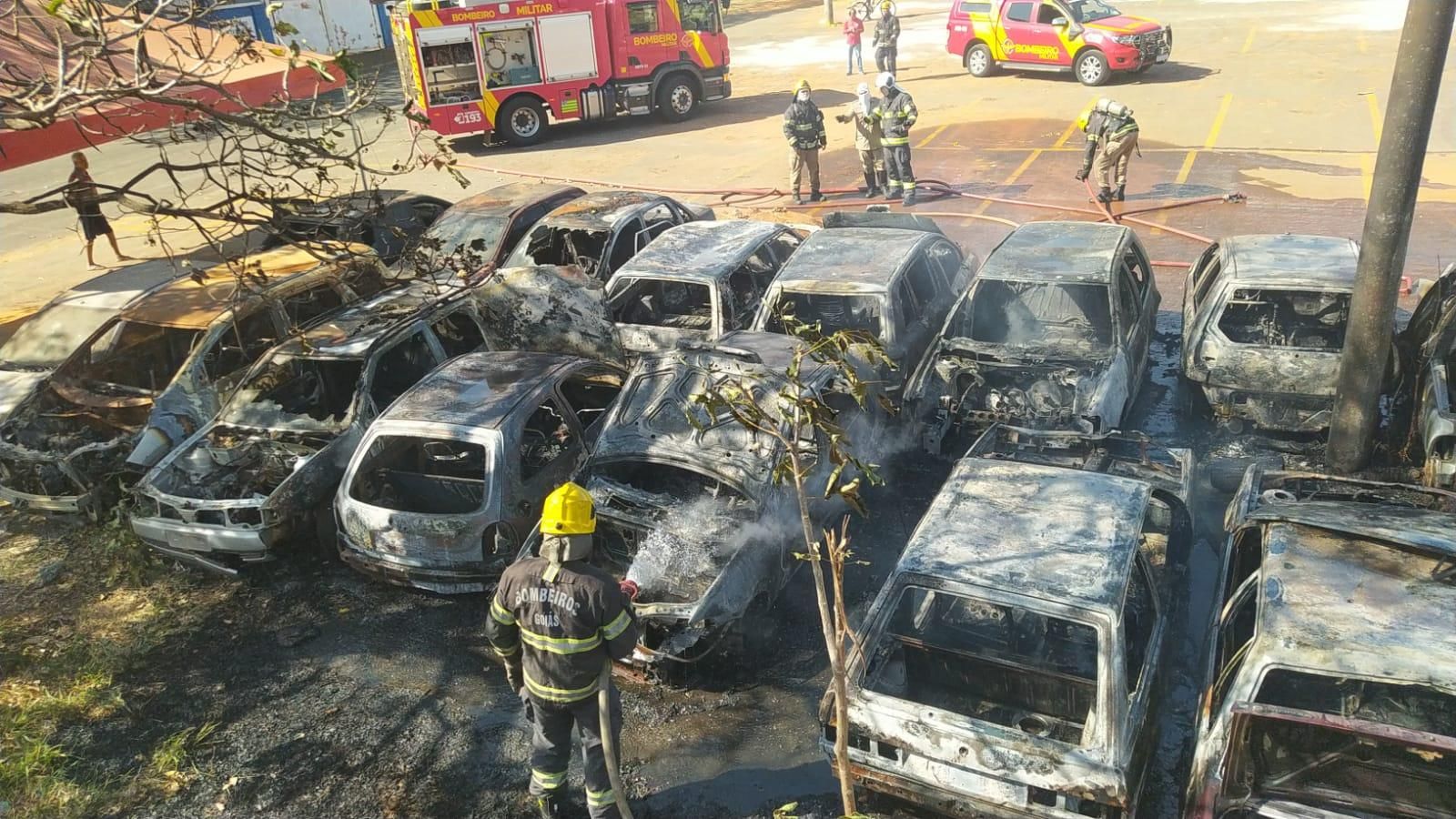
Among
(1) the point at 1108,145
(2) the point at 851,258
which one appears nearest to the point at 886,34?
(1) the point at 1108,145

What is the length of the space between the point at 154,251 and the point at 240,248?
91.4 inches

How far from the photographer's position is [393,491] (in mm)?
6988

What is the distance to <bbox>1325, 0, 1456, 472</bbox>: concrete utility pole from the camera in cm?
532

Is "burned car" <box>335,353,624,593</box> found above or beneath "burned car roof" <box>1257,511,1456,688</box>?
beneath

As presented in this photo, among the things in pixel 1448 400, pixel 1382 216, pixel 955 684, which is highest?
pixel 1382 216

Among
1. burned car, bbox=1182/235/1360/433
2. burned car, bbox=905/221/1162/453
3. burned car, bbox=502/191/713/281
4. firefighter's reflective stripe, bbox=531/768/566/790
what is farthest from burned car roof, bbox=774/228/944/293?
firefighter's reflective stripe, bbox=531/768/566/790

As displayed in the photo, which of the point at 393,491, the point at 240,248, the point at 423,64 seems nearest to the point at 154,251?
the point at 240,248

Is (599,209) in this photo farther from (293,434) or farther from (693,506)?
(693,506)

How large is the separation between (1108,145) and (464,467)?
29.7 ft

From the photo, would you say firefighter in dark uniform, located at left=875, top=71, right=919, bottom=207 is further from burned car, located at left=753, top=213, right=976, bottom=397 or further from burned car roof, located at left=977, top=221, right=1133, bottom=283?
burned car roof, located at left=977, top=221, right=1133, bottom=283

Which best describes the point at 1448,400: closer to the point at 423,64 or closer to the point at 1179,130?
the point at 1179,130

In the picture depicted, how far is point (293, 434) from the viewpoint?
7332 mm

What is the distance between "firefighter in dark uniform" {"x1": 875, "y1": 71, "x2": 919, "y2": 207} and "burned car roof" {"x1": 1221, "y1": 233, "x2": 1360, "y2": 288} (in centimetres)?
565

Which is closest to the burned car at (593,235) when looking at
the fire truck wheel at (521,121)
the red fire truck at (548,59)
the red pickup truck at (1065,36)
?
the red fire truck at (548,59)
